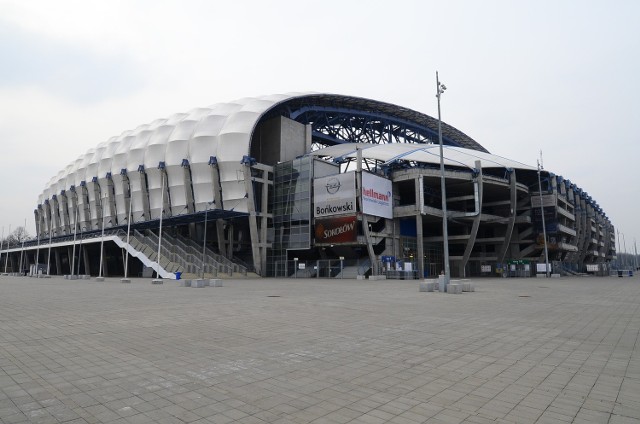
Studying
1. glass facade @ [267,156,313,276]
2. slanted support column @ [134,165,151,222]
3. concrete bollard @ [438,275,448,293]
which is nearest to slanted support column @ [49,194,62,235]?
slanted support column @ [134,165,151,222]

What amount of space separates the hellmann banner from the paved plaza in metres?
40.4

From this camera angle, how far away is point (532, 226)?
237 ft

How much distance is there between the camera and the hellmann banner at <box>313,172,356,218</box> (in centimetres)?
5356

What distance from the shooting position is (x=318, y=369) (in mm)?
7168

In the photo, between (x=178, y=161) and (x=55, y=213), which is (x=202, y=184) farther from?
(x=55, y=213)

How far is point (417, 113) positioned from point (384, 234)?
4255cm

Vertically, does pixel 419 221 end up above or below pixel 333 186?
below

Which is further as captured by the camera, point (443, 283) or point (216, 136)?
point (216, 136)

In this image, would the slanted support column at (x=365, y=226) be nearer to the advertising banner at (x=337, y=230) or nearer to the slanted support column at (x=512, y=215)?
the advertising banner at (x=337, y=230)

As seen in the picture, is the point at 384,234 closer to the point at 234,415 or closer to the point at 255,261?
the point at 255,261

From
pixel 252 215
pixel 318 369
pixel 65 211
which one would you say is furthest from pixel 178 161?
pixel 318 369

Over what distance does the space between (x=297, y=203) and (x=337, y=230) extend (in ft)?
27.3

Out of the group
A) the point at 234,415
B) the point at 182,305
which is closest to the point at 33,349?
the point at 234,415

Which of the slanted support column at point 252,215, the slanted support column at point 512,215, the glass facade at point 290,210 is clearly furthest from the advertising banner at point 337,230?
the slanted support column at point 512,215
